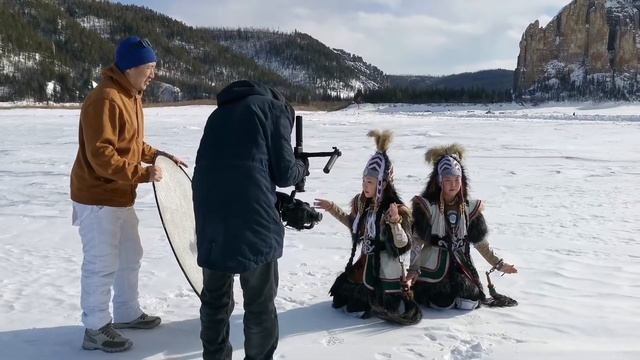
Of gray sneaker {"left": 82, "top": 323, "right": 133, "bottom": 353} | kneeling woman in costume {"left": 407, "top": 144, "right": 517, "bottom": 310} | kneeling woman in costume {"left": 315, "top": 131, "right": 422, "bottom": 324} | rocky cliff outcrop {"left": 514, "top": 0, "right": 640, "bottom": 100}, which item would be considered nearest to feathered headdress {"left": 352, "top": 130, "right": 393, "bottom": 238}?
kneeling woman in costume {"left": 315, "top": 131, "right": 422, "bottom": 324}

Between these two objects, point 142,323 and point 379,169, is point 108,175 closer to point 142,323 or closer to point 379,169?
point 142,323

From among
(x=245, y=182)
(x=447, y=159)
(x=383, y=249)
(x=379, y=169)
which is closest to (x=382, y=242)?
(x=383, y=249)

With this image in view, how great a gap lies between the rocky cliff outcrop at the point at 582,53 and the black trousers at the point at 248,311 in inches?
3578

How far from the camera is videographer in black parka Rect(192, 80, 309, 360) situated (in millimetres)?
2570

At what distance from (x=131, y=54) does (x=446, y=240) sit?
2.41 m

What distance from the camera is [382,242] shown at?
153 inches

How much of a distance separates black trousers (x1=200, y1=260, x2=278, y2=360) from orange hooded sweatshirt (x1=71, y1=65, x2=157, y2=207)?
772mm

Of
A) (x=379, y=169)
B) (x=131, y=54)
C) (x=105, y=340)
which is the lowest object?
(x=105, y=340)

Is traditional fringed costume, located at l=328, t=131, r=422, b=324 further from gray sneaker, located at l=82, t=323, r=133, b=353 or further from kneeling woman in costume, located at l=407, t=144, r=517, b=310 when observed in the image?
gray sneaker, located at l=82, t=323, r=133, b=353

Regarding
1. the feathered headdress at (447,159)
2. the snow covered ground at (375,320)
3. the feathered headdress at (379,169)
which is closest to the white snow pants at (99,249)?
the snow covered ground at (375,320)

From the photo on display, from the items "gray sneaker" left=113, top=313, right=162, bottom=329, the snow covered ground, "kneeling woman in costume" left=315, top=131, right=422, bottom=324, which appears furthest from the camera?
"kneeling woman in costume" left=315, top=131, right=422, bottom=324

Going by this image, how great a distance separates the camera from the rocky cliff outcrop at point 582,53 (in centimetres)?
8950

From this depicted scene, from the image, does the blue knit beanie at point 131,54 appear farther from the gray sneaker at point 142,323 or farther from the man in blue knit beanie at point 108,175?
the gray sneaker at point 142,323

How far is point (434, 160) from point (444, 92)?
85075 millimetres
